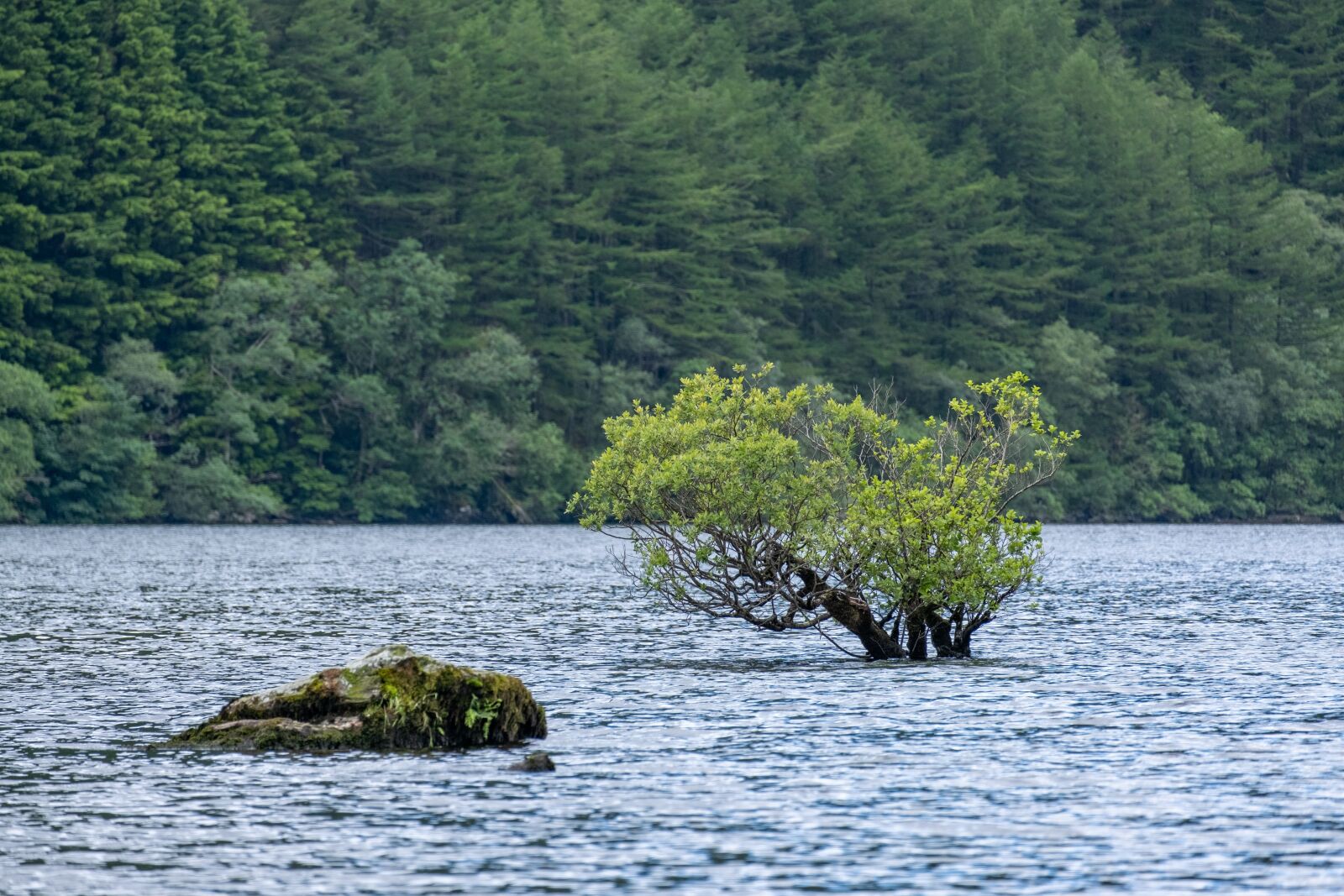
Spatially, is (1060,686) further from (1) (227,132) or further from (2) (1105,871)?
(1) (227,132)

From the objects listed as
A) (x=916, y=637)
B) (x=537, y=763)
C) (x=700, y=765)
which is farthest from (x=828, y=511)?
(x=537, y=763)

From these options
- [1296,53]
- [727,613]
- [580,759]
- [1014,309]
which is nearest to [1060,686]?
[727,613]

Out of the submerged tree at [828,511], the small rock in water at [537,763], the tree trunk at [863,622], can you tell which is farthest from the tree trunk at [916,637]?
the small rock in water at [537,763]

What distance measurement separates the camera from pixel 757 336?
133000 millimetres

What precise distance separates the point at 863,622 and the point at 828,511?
8.14 ft

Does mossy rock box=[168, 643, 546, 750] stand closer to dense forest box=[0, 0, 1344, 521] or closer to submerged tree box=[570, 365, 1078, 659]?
submerged tree box=[570, 365, 1078, 659]

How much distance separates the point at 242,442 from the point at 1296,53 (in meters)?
96.3

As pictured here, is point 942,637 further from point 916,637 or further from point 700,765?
point 700,765

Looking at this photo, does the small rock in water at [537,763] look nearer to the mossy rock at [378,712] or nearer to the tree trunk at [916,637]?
the mossy rock at [378,712]

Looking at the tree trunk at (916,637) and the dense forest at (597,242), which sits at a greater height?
the dense forest at (597,242)

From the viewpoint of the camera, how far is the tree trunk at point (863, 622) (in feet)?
131

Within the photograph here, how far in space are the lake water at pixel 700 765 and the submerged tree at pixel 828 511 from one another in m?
1.50

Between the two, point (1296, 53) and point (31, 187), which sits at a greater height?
point (1296, 53)

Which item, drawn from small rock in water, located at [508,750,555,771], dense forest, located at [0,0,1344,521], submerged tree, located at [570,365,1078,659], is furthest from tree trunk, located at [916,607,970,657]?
dense forest, located at [0,0,1344,521]
